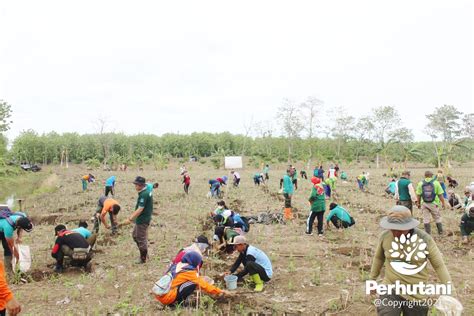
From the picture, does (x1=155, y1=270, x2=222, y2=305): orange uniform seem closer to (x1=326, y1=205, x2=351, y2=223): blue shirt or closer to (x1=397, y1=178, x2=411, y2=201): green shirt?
(x1=326, y1=205, x2=351, y2=223): blue shirt

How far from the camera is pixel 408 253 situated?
3338mm

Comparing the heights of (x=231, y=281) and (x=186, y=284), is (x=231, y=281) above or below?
below

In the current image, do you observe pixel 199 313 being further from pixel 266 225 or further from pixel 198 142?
pixel 198 142

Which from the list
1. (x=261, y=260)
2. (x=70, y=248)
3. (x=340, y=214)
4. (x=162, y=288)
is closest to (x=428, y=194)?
(x=340, y=214)

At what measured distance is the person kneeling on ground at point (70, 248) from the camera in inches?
252

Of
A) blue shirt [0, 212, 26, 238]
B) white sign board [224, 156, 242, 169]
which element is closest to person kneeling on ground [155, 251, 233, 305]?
blue shirt [0, 212, 26, 238]

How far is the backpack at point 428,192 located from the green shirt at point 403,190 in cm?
61

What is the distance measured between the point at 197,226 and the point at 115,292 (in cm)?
482

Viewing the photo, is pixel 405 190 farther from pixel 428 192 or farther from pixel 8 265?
pixel 8 265

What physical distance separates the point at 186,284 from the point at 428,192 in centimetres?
612

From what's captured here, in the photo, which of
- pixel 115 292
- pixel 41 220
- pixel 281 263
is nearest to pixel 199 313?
pixel 115 292

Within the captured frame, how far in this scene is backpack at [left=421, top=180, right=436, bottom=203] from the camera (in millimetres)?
8227

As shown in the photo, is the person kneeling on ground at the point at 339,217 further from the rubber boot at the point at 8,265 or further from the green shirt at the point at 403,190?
the rubber boot at the point at 8,265

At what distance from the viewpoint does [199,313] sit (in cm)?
468
